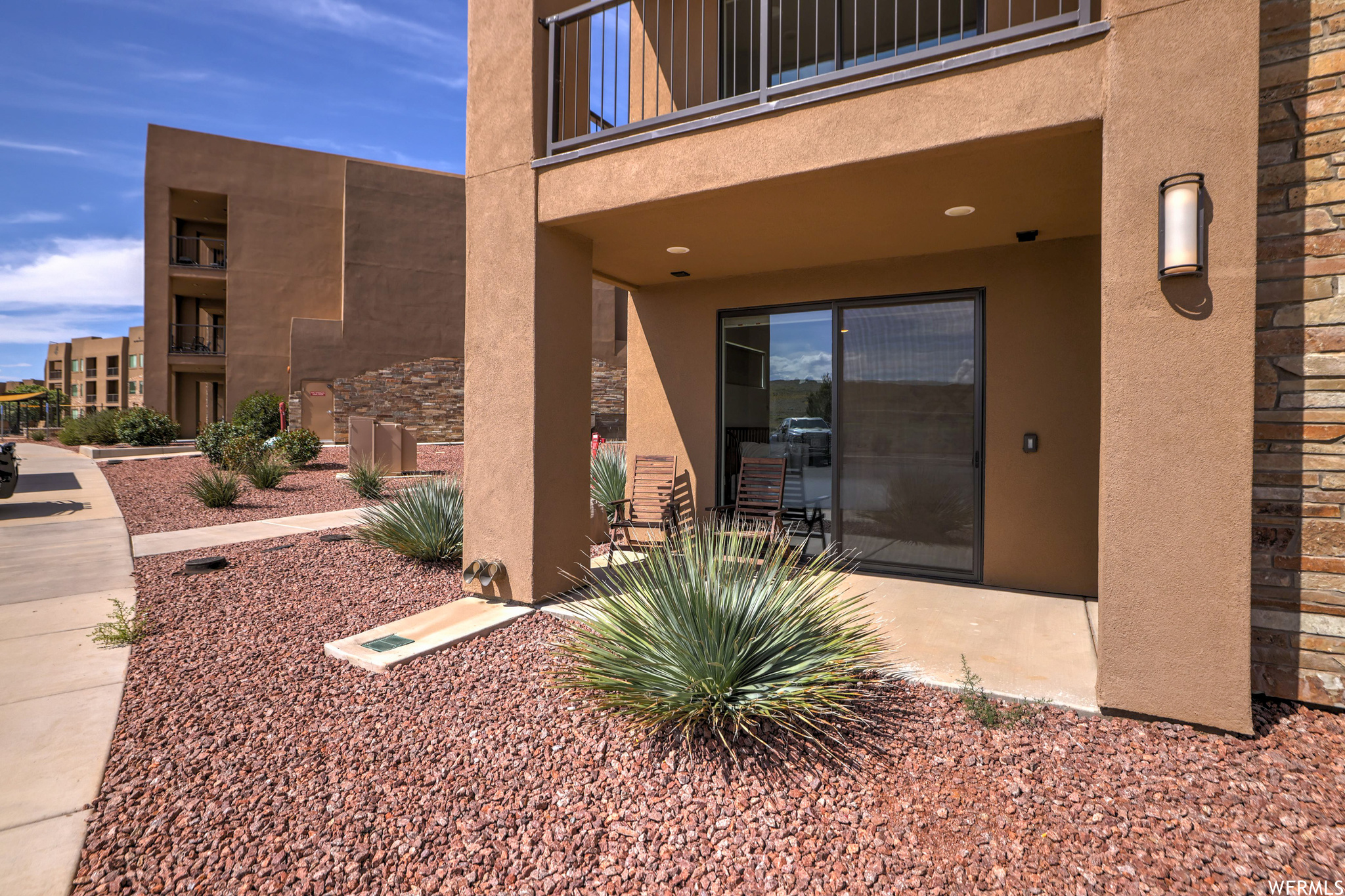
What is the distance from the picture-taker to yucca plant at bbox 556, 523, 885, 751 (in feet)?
9.23

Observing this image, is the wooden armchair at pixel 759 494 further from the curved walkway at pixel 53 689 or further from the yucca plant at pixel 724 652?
the curved walkway at pixel 53 689

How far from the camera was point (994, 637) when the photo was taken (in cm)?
402

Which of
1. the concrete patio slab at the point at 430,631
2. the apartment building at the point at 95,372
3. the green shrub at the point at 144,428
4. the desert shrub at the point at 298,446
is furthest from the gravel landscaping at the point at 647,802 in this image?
the apartment building at the point at 95,372

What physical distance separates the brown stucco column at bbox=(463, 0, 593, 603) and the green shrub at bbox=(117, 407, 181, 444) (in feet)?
58.4

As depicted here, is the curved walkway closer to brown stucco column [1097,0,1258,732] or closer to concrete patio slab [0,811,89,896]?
concrete patio slab [0,811,89,896]

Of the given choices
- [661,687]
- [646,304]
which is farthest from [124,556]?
[661,687]

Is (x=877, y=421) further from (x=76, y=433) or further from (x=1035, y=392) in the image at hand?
(x=76, y=433)

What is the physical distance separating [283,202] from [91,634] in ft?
69.1

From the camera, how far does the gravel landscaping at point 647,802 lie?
2084mm

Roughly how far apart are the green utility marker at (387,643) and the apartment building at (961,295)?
0.88 metres

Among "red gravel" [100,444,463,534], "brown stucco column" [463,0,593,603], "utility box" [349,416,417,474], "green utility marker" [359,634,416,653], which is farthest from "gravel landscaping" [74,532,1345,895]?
"utility box" [349,416,417,474]

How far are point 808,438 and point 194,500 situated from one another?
361 inches

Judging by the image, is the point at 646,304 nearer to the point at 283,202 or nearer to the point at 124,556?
the point at 124,556

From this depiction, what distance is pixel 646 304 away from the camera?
22.2ft
